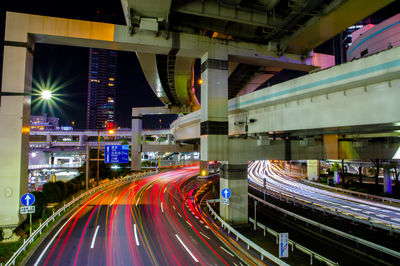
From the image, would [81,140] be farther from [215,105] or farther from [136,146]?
[215,105]

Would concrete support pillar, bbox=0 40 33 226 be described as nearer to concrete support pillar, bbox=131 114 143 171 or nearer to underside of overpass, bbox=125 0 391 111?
underside of overpass, bbox=125 0 391 111

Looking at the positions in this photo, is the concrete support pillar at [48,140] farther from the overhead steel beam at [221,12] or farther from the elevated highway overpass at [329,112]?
the overhead steel beam at [221,12]

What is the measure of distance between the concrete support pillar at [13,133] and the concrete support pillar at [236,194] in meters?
14.7

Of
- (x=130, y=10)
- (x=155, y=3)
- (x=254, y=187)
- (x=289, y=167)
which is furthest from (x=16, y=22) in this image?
(x=289, y=167)

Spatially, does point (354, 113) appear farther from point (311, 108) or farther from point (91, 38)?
point (91, 38)

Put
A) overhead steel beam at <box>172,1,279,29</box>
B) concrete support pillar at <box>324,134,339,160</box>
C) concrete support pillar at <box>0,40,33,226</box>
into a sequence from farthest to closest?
concrete support pillar at <box>324,134,339,160</box> → overhead steel beam at <box>172,1,279,29</box> → concrete support pillar at <box>0,40,33,226</box>

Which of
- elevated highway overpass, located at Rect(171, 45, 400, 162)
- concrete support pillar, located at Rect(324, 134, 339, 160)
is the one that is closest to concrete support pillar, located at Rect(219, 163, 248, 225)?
elevated highway overpass, located at Rect(171, 45, 400, 162)

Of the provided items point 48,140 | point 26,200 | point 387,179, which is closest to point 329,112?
point 26,200

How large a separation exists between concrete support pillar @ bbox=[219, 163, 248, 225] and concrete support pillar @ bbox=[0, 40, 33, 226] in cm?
1468

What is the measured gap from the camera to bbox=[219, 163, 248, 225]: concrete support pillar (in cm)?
1769

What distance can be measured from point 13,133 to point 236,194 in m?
16.8

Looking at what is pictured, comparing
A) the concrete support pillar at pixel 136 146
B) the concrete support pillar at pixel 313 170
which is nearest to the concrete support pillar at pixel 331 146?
the concrete support pillar at pixel 313 170

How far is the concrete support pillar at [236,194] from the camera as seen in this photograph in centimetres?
1769

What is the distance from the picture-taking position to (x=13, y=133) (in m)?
15.5
